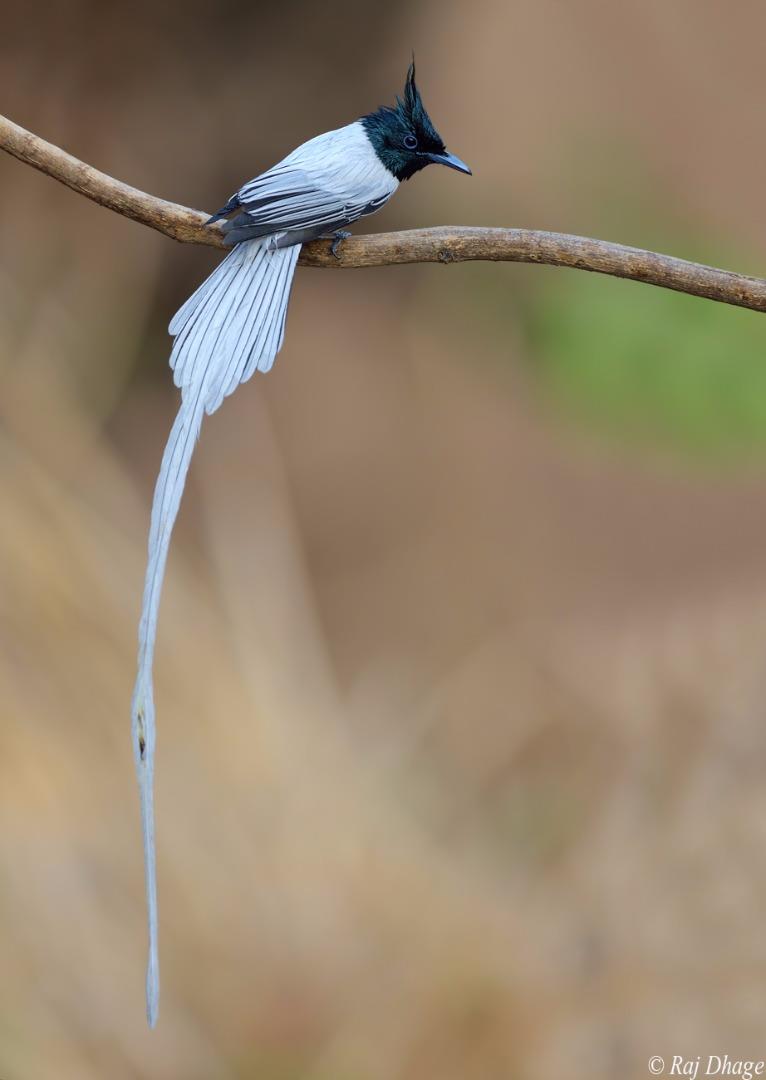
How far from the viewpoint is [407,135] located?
428mm

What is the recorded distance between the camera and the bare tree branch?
1.15ft

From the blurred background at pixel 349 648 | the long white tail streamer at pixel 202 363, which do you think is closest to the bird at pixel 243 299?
the long white tail streamer at pixel 202 363

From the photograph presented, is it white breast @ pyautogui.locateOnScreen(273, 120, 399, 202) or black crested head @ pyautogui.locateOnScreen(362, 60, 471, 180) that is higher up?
black crested head @ pyautogui.locateOnScreen(362, 60, 471, 180)

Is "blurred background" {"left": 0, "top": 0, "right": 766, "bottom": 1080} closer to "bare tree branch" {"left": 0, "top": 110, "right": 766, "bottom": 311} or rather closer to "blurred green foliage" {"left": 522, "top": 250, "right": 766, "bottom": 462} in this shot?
"blurred green foliage" {"left": 522, "top": 250, "right": 766, "bottom": 462}

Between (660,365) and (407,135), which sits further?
(660,365)

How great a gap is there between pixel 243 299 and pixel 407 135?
127 millimetres

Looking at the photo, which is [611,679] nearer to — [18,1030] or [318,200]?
[18,1030]

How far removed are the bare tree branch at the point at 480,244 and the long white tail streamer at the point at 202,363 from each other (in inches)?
0.7

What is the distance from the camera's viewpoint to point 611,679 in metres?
1.10

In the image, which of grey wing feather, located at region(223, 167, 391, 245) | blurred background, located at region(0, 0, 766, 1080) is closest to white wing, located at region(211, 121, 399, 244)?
grey wing feather, located at region(223, 167, 391, 245)

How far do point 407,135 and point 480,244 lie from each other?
0.09 meters

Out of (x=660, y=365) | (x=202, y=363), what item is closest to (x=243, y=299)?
(x=202, y=363)

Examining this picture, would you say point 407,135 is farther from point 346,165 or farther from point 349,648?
point 349,648

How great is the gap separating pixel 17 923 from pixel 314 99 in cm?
83
